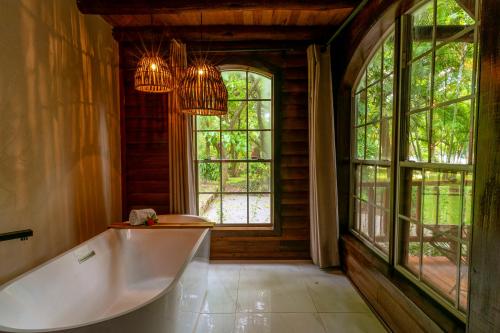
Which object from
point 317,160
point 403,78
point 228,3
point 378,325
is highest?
point 228,3

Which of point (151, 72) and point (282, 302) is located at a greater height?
point (151, 72)

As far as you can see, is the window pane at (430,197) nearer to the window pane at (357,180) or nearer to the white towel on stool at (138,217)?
the window pane at (357,180)

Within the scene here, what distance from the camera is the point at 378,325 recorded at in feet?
6.57

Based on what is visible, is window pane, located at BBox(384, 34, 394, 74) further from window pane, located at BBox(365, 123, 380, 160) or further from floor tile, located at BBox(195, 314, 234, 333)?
floor tile, located at BBox(195, 314, 234, 333)

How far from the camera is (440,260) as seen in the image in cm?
159

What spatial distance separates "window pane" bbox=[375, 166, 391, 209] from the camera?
217cm

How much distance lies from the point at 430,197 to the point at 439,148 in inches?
12.7

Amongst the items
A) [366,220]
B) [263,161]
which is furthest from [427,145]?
[263,161]

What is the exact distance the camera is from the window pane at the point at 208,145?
127 inches

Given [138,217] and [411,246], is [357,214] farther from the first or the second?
[138,217]

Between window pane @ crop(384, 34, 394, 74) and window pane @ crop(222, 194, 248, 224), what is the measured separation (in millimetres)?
2020

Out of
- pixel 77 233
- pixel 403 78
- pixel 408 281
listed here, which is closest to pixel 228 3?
pixel 403 78

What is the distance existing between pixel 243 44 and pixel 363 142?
1.78m

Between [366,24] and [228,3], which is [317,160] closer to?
[366,24]
